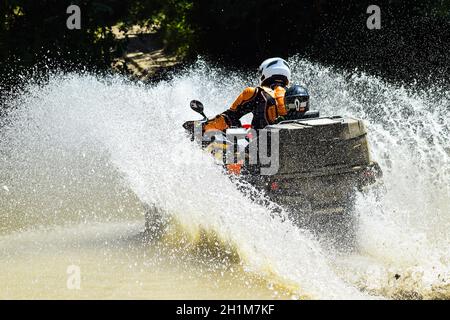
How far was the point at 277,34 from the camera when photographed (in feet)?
72.1

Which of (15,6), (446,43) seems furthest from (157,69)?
(446,43)

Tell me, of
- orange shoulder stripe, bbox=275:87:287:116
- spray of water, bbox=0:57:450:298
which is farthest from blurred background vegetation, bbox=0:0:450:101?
orange shoulder stripe, bbox=275:87:287:116

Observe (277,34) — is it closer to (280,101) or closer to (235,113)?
(235,113)

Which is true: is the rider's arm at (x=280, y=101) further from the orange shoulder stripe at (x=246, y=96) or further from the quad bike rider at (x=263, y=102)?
the orange shoulder stripe at (x=246, y=96)

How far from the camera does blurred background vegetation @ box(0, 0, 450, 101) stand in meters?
19.8

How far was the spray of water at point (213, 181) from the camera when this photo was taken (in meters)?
8.03

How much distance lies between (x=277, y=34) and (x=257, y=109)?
12.7 m

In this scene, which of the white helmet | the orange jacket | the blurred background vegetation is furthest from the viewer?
the blurred background vegetation

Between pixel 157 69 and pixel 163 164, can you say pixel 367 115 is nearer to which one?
pixel 163 164

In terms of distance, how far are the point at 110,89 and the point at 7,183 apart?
3.31 m

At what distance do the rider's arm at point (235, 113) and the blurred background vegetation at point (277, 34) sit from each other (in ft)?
34.1

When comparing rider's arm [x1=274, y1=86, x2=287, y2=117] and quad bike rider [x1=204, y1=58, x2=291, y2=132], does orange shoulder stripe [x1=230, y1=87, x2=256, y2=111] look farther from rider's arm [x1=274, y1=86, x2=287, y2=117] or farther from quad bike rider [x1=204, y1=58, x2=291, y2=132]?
rider's arm [x1=274, y1=86, x2=287, y2=117]

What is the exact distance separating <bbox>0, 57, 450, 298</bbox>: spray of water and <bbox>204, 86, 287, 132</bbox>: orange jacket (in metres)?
0.43
